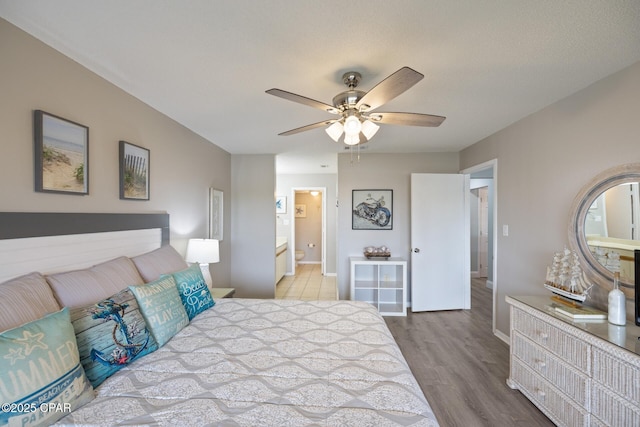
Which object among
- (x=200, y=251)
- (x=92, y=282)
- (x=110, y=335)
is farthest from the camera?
(x=200, y=251)

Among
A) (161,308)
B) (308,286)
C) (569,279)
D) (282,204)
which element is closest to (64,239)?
(161,308)

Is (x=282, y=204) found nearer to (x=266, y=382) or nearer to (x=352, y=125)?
(x=352, y=125)

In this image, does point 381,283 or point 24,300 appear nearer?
point 24,300

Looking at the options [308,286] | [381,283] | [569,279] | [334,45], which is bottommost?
[308,286]

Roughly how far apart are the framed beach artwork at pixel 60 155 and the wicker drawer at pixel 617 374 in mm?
3227

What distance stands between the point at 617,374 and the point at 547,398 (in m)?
0.62

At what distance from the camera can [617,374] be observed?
141cm

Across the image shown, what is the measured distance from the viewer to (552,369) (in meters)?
1.82

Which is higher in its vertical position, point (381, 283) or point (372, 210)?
point (372, 210)

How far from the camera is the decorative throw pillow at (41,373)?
863mm

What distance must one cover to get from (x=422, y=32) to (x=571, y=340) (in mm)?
2080

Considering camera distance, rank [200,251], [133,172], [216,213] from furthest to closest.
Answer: [216,213] → [200,251] → [133,172]

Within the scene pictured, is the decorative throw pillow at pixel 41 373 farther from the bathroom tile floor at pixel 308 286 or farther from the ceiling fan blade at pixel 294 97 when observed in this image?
the bathroom tile floor at pixel 308 286

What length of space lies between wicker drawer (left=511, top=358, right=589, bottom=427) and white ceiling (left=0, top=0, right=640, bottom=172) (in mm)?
2169
